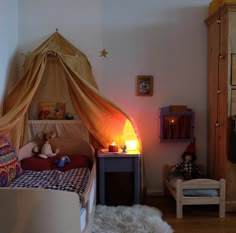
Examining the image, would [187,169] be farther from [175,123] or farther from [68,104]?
[68,104]

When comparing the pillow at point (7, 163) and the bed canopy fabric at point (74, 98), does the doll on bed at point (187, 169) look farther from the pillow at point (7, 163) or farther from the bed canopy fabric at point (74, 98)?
the pillow at point (7, 163)

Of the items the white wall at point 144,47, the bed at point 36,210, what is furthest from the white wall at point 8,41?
the bed at point 36,210

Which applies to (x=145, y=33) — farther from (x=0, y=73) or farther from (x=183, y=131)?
(x=0, y=73)

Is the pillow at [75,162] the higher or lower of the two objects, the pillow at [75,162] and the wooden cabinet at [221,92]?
the lower

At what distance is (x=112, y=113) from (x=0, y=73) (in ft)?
4.03

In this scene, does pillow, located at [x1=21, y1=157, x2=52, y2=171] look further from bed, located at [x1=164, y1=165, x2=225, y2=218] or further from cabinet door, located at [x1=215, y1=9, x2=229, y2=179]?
cabinet door, located at [x1=215, y1=9, x2=229, y2=179]

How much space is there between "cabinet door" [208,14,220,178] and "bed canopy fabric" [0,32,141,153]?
87 centimetres

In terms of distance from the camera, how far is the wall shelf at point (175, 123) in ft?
13.0

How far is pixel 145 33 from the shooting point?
13.2 ft


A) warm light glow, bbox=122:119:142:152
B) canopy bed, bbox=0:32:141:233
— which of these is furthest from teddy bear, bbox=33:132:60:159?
warm light glow, bbox=122:119:142:152

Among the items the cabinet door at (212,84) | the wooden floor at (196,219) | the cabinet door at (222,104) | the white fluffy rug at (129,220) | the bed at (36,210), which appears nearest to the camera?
the bed at (36,210)

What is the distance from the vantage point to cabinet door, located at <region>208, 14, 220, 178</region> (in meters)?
3.73

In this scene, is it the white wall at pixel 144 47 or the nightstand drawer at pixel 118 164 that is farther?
the white wall at pixel 144 47

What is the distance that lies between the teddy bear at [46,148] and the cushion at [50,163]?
71 mm
